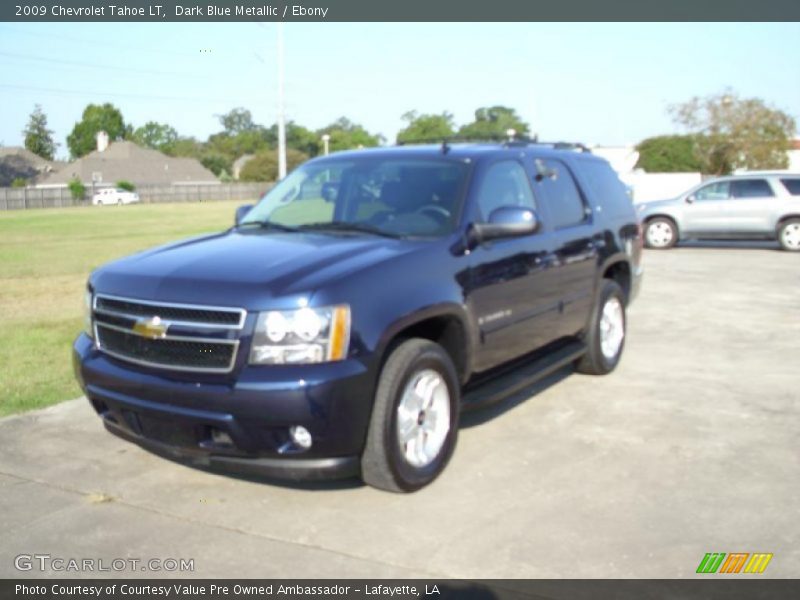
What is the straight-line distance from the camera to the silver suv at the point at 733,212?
18.7m

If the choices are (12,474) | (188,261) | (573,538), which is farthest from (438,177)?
(12,474)

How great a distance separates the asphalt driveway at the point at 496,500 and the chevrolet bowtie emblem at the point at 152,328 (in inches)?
37.7

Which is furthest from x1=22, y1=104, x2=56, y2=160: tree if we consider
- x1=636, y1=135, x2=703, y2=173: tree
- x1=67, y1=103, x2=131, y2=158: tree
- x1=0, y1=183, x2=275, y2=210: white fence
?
x1=636, y1=135, x2=703, y2=173: tree

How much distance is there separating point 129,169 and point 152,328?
92524 mm

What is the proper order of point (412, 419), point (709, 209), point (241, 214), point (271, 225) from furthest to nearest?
point (709, 209) < point (241, 214) < point (271, 225) < point (412, 419)

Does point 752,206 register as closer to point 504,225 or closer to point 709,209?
point 709,209

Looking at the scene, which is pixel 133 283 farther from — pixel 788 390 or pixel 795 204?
pixel 795 204

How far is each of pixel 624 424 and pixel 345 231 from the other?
2402mm

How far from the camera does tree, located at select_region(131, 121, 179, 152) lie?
132 meters

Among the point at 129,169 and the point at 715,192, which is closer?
the point at 715,192

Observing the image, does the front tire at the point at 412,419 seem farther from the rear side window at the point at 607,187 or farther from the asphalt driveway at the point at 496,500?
the rear side window at the point at 607,187

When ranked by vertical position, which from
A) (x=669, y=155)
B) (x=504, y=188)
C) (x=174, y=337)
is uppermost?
(x=669, y=155)

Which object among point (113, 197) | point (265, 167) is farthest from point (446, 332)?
point (265, 167)

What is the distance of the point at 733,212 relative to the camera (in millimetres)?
19219
